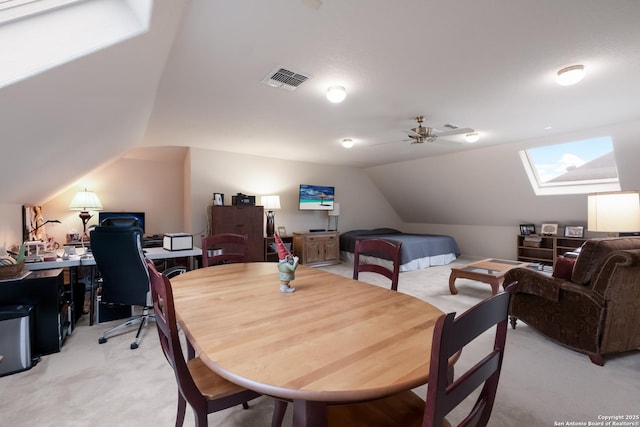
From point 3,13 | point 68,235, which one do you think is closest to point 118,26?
point 3,13

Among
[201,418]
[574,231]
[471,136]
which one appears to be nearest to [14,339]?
[201,418]

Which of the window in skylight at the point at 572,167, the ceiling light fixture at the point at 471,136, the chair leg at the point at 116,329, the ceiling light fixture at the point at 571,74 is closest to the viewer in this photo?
the ceiling light fixture at the point at 571,74

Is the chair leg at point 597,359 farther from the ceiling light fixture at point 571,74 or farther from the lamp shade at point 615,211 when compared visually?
the ceiling light fixture at point 571,74

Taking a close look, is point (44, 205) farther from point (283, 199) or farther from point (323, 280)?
point (323, 280)

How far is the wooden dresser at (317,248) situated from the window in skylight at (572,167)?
3828 mm

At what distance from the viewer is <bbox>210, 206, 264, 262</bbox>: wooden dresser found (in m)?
4.59

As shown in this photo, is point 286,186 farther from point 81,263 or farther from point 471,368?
point 471,368

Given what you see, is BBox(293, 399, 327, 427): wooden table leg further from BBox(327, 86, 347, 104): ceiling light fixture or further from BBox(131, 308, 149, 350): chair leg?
BBox(327, 86, 347, 104): ceiling light fixture

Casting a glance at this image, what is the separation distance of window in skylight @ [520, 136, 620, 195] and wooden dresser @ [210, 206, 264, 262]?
15.5 ft

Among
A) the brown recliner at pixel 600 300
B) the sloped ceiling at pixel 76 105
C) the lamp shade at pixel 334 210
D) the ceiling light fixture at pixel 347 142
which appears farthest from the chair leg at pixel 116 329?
the lamp shade at pixel 334 210

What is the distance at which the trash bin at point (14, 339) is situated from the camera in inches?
77.8

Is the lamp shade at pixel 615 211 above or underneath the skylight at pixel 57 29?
underneath

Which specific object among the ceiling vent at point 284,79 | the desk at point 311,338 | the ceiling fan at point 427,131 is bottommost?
the desk at point 311,338

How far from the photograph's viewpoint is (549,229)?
543 cm
